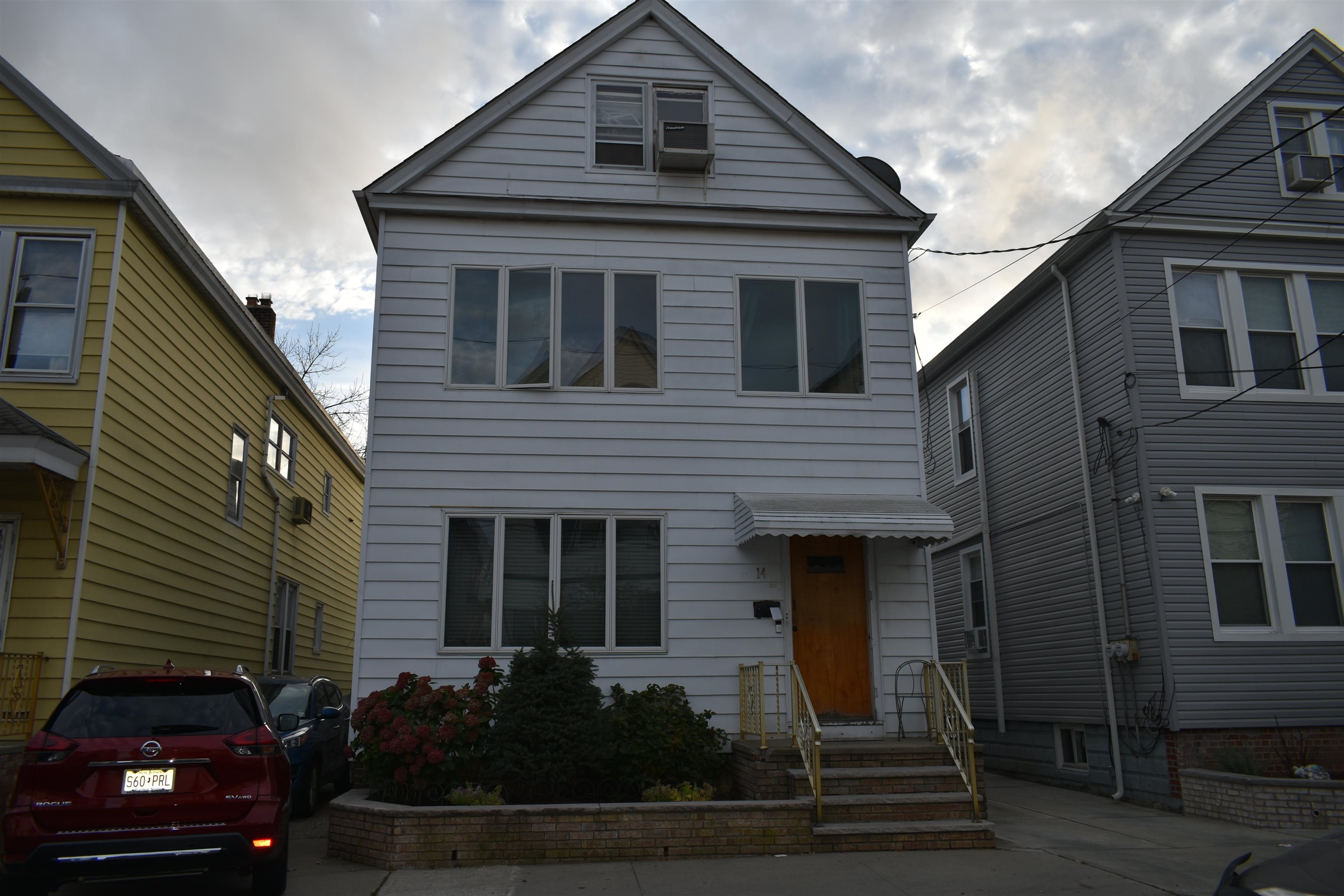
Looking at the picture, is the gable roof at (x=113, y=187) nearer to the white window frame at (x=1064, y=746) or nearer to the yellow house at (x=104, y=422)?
the yellow house at (x=104, y=422)

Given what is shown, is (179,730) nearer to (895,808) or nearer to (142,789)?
(142,789)

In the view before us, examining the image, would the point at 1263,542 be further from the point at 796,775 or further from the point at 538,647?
the point at 538,647

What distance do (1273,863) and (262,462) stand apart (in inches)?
610

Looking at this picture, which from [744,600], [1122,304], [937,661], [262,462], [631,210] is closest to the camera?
[937,661]

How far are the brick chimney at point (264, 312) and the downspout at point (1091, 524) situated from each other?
13.4 m

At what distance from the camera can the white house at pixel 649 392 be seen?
36.1ft

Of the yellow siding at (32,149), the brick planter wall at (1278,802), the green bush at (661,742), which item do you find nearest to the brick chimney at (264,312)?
the yellow siding at (32,149)

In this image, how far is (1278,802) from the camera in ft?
34.2

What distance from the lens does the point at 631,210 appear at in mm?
12141

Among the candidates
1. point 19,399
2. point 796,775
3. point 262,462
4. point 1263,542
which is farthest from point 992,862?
point 262,462

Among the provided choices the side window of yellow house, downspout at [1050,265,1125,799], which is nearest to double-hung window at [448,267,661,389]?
downspout at [1050,265,1125,799]

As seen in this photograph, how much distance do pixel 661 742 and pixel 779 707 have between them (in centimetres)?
175

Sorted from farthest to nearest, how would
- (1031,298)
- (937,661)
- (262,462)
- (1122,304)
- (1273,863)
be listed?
(262,462), (1031,298), (1122,304), (937,661), (1273,863)

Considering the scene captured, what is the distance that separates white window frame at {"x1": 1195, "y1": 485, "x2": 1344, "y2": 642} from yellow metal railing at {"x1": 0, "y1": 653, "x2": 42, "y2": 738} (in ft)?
42.6
